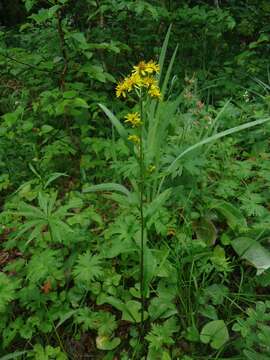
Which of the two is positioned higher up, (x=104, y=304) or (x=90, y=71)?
(x=90, y=71)

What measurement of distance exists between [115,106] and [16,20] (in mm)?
3368

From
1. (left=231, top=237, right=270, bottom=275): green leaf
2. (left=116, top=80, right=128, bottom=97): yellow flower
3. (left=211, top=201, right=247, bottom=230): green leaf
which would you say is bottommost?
(left=231, top=237, right=270, bottom=275): green leaf

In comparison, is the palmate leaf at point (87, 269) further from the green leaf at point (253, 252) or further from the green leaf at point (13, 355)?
the green leaf at point (253, 252)

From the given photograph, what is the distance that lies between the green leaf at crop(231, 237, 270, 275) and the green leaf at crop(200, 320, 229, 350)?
301mm

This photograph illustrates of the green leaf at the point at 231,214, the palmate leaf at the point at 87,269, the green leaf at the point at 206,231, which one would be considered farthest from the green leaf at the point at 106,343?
the green leaf at the point at 231,214

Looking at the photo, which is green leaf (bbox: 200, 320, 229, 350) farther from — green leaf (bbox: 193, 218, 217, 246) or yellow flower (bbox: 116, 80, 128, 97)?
yellow flower (bbox: 116, 80, 128, 97)

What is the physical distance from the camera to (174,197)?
5.65 feet

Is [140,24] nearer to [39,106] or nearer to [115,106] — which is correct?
[115,106]

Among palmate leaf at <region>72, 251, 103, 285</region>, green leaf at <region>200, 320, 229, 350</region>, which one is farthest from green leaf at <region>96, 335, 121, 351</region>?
green leaf at <region>200, 320, 229, 350</region>

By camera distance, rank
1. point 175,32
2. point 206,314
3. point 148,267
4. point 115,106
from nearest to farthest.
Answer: point 148,267 → point 206,314 → point 115,106 → point 175,32

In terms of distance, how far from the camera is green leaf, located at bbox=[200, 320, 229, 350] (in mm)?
1378

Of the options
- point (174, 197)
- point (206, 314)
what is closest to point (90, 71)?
point (174, 197)

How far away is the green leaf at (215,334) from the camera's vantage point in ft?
4.52

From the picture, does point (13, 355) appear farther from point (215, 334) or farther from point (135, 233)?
point (215, 334)
